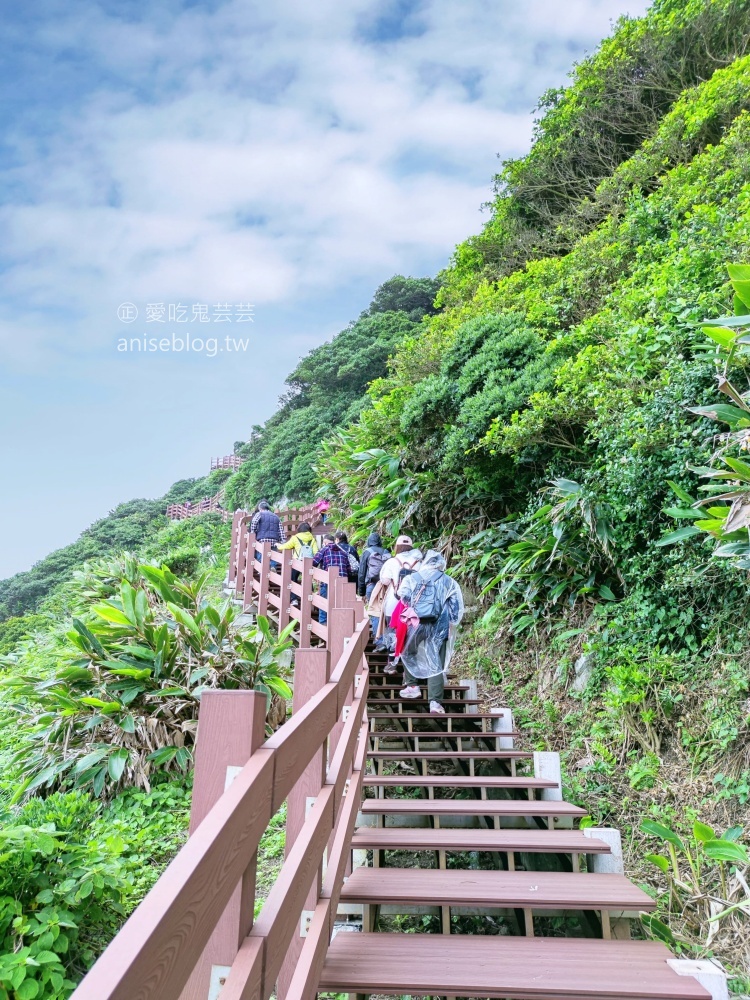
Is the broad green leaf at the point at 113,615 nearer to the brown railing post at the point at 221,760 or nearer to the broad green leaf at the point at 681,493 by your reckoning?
the broad green leaf at the point at 681,493

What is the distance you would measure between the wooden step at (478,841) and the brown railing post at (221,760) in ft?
6.26

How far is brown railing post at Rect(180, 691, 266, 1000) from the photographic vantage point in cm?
125

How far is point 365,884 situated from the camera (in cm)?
278

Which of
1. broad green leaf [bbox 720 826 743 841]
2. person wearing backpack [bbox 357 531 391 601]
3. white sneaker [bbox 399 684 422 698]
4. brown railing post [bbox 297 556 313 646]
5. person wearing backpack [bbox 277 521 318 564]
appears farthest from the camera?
person wearing backpack [bbox 277 521 318 564]

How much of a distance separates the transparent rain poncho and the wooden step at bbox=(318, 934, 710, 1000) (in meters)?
3.06

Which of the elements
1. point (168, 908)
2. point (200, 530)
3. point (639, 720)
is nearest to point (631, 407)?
point (639, 720)

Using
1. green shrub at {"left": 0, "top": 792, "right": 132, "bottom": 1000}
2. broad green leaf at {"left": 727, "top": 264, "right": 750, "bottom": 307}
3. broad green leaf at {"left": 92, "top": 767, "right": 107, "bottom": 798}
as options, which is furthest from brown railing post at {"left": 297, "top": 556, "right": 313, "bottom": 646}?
broad green leaf at {"left": 727, "top": 264, "right": 750, "bottom": 307}

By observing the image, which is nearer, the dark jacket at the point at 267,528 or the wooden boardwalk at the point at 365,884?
the wooden boardwalk at the point at 365,884

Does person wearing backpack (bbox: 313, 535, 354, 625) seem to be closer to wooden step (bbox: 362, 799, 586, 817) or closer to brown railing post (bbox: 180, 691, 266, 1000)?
wooden step (bbox: 362, 799, 586, 817)

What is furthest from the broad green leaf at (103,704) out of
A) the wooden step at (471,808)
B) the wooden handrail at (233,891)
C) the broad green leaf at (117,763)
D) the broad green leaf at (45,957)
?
the wooden handrail at (233,891)

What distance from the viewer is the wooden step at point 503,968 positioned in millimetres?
2079

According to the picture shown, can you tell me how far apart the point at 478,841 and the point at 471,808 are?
0.41m

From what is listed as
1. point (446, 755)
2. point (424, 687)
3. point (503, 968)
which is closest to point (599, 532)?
point (424, 687)

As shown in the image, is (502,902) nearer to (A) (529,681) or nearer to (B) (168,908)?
(B) (168,908)
